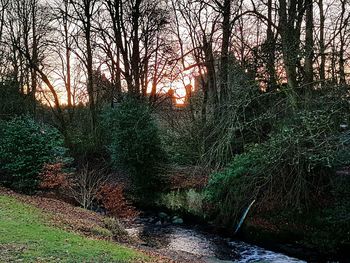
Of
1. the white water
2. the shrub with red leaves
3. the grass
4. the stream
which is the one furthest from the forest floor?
the shrub with red leaves

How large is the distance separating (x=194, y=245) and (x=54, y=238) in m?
6.54

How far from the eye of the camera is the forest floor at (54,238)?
7.97 m

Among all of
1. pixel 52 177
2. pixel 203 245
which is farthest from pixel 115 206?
pixel 203 245

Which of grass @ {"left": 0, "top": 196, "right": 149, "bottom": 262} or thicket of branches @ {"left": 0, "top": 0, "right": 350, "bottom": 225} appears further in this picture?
thicket of branches @ {"left": 0, "top": 0, "right": 350, "bottom": 225}

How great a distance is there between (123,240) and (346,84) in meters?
8.00

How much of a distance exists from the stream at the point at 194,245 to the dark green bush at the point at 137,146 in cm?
358

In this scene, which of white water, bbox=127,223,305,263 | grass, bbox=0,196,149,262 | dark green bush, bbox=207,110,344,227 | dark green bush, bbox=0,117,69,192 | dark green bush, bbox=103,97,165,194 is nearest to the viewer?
grass, bbox=0,196,149,262

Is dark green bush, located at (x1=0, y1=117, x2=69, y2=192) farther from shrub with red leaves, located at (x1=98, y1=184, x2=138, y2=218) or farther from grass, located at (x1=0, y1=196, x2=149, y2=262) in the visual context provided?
grass, located at (x1=0, y1=196, x2=149, y2=262)

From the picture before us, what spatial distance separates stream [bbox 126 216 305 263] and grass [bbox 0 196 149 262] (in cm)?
290

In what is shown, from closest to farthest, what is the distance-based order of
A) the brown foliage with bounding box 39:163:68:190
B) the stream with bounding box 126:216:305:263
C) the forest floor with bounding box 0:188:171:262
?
the forest floor with bounding box 0:188:171:262
the stream with bounding box 126:216:305:263
the brown foliage with bounding box 39:163:68:190

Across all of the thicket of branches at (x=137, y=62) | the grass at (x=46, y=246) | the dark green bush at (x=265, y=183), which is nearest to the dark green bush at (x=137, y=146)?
the thicket of branches at (x=137, y=62)

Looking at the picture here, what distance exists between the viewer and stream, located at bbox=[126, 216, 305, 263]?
12.9 meters

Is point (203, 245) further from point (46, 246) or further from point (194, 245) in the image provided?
point (46, 246)

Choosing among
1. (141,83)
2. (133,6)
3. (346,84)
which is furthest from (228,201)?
(133,6)
